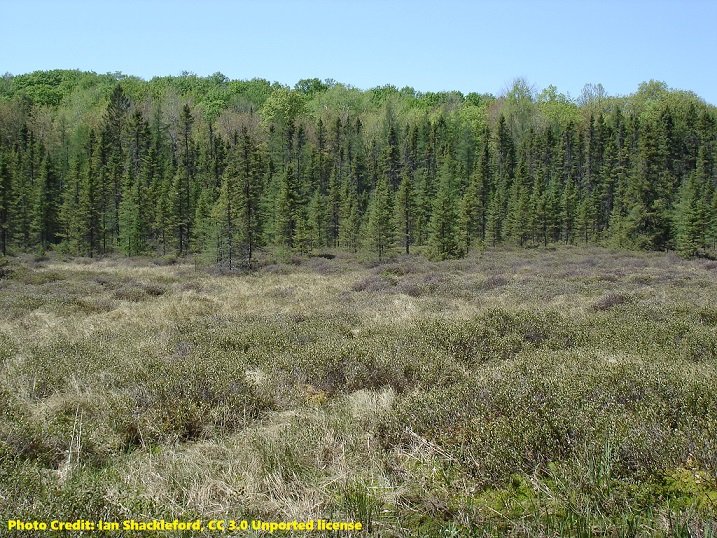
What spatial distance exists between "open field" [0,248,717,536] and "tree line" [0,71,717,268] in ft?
101

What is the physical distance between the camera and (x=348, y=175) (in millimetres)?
73000

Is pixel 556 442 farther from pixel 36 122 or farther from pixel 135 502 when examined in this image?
pixel 36 122

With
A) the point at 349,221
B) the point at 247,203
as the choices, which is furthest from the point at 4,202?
the point at 349,221

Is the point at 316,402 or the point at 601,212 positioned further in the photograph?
the point at 601,212

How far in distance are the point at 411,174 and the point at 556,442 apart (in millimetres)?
72208

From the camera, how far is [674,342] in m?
7.91

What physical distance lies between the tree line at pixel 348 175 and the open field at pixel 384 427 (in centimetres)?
3069

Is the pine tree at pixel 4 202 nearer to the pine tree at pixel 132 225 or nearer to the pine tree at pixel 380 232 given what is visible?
the pine tree at pixel 132 225

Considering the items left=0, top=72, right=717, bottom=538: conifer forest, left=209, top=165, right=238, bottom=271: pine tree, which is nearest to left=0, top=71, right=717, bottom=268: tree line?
left=209, top=165, right=238, bottom=271: pine tree

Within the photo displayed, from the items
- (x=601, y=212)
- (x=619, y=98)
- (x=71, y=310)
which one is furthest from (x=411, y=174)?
(x=71, y=310)

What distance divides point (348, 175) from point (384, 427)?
70145mm

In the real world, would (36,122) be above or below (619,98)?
below

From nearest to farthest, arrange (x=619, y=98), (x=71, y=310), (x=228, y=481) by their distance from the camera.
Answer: (x=228, y=481), (x=71, y=310), (x=619, y=98)

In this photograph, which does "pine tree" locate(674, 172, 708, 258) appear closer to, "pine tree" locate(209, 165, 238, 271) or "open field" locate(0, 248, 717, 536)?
"pine tree" locate(209, 165, 238, 271)
